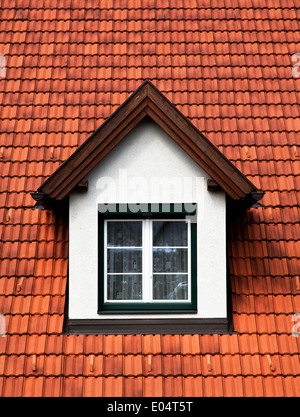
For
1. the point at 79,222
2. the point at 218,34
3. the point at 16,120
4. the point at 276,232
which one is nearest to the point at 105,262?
the point at 79,222

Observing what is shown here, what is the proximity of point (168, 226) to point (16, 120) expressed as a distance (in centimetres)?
282

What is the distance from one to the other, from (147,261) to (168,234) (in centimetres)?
40

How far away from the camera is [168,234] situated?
6973 millimetres

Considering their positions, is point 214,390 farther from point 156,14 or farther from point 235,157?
point 156,14

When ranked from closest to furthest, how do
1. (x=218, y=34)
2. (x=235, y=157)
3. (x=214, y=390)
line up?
(x=214, y=390)
(x=235, y=157)
(x=218, y=34)

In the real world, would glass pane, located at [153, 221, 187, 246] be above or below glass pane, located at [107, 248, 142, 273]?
above

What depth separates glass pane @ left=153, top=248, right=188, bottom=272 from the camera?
6.92m

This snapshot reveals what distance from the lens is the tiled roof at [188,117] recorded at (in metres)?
6.45

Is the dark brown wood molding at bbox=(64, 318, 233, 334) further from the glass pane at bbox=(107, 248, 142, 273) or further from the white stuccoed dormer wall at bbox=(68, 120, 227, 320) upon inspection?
the glass pane at bbox=(107, 248, 142, 273)

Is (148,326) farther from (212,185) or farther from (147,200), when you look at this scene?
(212,185)

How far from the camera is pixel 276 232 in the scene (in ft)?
24.2

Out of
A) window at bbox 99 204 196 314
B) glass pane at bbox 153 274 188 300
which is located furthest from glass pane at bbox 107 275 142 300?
glass pane at bbox 153 274 188 300

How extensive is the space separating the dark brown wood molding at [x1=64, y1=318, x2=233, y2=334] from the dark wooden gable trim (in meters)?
1.41

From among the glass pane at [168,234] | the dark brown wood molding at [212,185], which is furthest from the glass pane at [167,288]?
the dark brown wood molding at [212,185]
